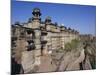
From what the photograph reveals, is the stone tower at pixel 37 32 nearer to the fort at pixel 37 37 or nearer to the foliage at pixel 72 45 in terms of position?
the fort at pixel 37 37

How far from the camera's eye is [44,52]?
220 cm

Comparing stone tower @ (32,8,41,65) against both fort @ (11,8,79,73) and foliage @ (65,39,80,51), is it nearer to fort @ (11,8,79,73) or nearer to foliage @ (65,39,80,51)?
fort @ (11,8,79,73)

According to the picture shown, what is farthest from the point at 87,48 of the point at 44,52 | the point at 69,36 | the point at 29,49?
the point at 29,49

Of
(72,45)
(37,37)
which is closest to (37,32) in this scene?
(37,37)

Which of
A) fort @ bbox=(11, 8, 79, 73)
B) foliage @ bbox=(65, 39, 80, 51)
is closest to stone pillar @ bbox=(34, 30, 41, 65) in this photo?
fort @ bbox=(11, 8, 79, 73)

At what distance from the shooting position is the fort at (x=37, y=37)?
82.8 inches

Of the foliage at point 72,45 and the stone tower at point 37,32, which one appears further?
the foliage at point 72,45

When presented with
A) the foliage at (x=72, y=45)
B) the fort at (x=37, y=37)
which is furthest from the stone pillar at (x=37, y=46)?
the foliage at (x=72, y=45)

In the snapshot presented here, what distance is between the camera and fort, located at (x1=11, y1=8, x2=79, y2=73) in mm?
2104

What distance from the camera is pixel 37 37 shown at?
2.18m

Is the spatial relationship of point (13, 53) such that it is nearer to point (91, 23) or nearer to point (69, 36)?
point (69, 36)

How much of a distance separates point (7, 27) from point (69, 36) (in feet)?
2.36

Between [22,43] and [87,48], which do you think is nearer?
[22,43]

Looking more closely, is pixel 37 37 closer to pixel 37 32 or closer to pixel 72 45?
pixel 37 32
